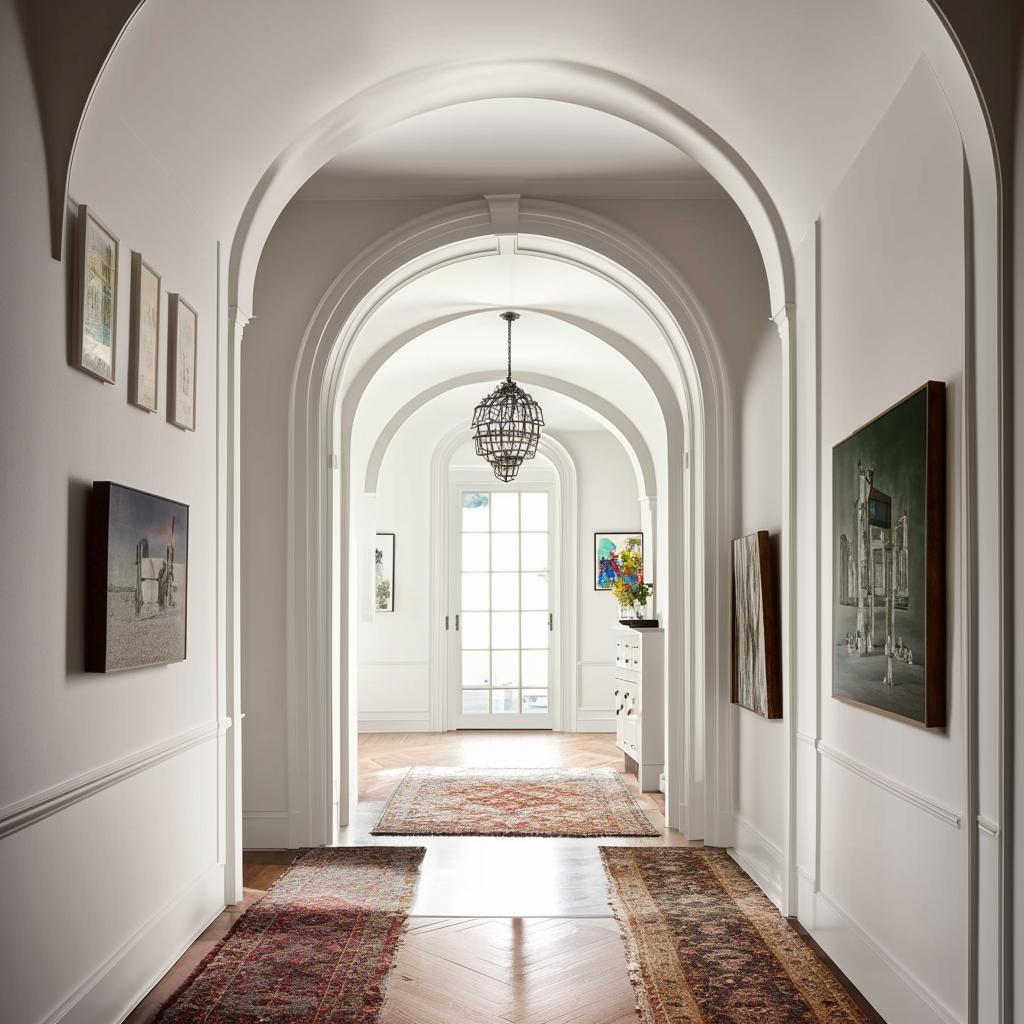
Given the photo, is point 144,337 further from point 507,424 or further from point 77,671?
point 507,424

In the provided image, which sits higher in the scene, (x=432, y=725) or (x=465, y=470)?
(x=465, y=470)

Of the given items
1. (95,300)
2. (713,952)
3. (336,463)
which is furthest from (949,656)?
(336,463)

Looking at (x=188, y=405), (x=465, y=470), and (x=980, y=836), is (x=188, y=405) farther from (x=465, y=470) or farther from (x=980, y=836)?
(x=465, y=470)

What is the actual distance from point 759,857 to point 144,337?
3403mm

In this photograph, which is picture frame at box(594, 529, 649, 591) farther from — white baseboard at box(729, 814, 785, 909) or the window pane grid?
white baseboard at box(729, 814, 785, 909)

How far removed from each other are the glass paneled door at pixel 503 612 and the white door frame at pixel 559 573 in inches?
6.0

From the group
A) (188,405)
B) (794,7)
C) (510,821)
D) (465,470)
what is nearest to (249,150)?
(188,405)

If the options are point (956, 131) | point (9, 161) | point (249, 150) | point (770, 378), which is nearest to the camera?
point (9, 161)

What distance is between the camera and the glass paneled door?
10.8 meters

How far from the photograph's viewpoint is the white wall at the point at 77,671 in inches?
99.0

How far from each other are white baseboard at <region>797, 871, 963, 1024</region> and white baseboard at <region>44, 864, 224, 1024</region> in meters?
2.18

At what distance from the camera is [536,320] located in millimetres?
7414

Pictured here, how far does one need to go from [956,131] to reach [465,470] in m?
8.45

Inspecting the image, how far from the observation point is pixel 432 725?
10539 millimetres
